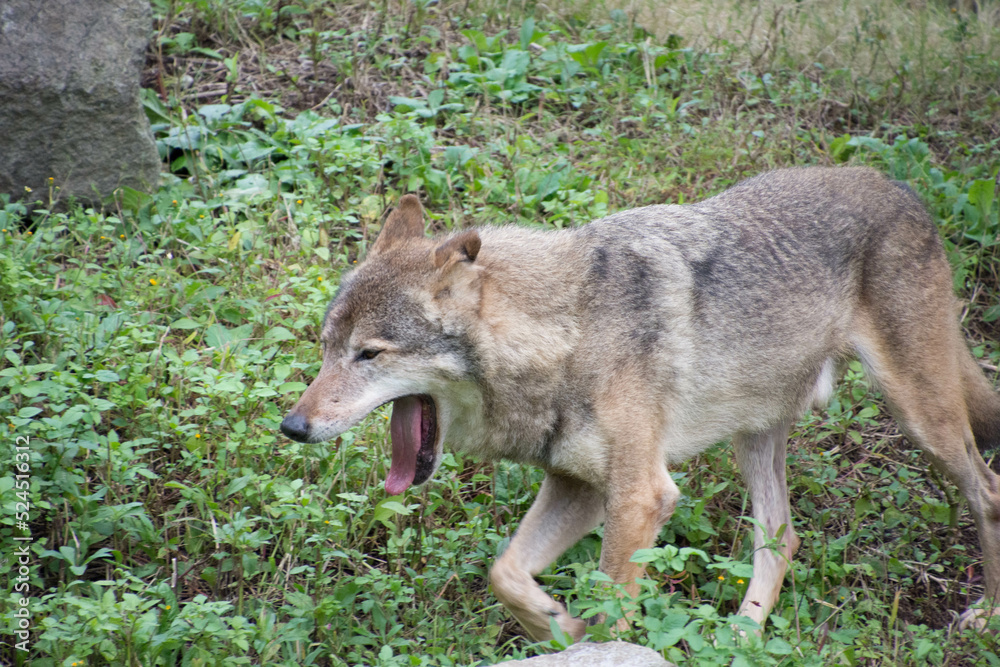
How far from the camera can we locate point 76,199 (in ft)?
19.6

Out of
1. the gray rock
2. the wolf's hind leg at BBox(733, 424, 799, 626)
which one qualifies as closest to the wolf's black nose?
the gray rock

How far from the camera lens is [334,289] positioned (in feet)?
17.4

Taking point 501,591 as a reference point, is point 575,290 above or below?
above

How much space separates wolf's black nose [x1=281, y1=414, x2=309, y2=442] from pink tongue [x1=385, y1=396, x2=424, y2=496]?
0.42m

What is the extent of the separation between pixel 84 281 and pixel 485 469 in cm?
254

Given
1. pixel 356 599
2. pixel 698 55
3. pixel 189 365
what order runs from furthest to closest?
pixel 698 55 < pixel 189 365 < pixel 356 599

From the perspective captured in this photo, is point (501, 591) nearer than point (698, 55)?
Yes

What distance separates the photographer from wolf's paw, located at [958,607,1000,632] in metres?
4.02

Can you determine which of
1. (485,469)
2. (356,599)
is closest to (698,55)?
(485,469)

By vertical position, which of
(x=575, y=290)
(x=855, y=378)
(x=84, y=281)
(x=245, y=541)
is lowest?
(x=855, y=378)

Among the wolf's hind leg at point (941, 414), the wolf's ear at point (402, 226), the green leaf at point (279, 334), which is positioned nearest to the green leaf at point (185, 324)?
the green leaf at point (279, 334)

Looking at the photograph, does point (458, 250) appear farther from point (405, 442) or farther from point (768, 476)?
point (768, 476)

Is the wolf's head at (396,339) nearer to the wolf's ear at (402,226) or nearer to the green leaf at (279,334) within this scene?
the wolf's ear at (402,226)

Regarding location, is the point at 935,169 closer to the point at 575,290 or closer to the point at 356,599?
the point at 575,290
